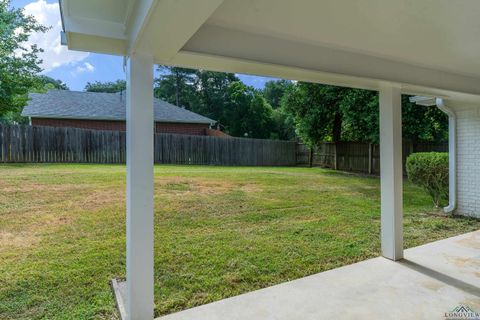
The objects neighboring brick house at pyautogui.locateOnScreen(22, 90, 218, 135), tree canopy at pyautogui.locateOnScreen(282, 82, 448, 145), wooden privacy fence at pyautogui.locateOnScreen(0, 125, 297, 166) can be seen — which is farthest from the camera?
neighboring brick house at pyautogui.locateOnScreen(22, 90, 218, 135)

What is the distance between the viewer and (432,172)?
6348 mm

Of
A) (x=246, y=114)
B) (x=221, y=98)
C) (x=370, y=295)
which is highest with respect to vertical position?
(x=221, y=98)

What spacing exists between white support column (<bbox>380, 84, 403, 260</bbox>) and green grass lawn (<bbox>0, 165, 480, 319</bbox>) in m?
0.39

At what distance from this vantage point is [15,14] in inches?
407

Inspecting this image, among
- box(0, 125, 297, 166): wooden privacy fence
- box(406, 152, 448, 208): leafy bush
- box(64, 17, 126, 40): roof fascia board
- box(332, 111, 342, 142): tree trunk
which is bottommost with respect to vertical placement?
box(406, 152, 448, 208): leafy bush

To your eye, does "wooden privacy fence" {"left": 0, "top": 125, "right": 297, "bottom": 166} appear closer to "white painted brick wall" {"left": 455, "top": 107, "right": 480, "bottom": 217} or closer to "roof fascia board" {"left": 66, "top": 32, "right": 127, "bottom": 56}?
"roof fascia board" {"left": 66, "top": 32, "right": 127, "bottom": 56}

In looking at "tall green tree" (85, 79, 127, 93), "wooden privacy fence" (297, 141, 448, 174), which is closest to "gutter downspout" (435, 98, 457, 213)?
"wooden privacy fence" (297, 141, 448, 174)

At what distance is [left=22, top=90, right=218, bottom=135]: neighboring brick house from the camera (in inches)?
513

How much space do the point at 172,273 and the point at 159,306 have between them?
0.69m

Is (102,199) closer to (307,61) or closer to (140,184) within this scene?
(140,184)

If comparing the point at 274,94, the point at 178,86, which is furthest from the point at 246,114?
the point at 274,94

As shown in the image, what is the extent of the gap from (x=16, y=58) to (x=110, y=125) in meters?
4.39

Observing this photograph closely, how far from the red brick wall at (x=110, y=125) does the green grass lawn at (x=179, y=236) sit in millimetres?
5942

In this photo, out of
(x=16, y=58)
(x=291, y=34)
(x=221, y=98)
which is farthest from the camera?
(x=221, y=98)
